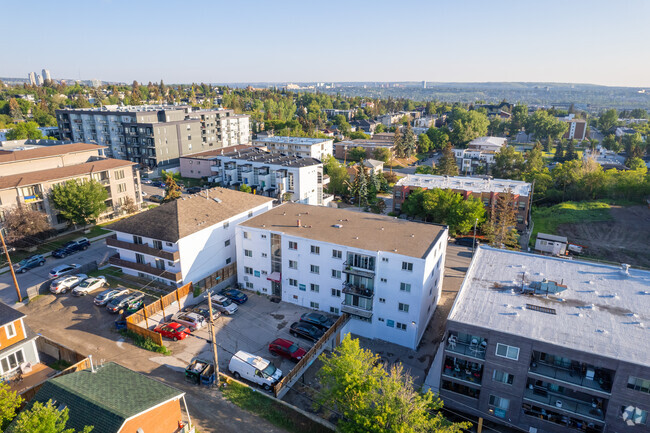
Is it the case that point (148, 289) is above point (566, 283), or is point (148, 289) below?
below

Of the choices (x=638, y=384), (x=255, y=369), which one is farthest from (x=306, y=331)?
(x=638, y=384)

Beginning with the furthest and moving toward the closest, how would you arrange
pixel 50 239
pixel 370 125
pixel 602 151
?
1. pixel 370 125
2. pixel 602 151
3. pixel 50 239

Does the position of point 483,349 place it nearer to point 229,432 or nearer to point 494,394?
point 494,394

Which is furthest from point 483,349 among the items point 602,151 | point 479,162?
point 602,151

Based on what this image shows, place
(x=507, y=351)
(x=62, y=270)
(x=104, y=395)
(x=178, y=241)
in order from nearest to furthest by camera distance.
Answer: (x=104, y=395) → (x=507, y=351) → (x=178, y=241) → (x=62, y=270)

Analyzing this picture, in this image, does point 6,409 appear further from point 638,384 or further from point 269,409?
point 638,384

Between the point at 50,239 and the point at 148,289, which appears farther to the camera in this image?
the point at 50,239

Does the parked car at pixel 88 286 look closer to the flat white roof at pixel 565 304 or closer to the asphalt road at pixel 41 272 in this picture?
the asphalt road at pixel 41 272
